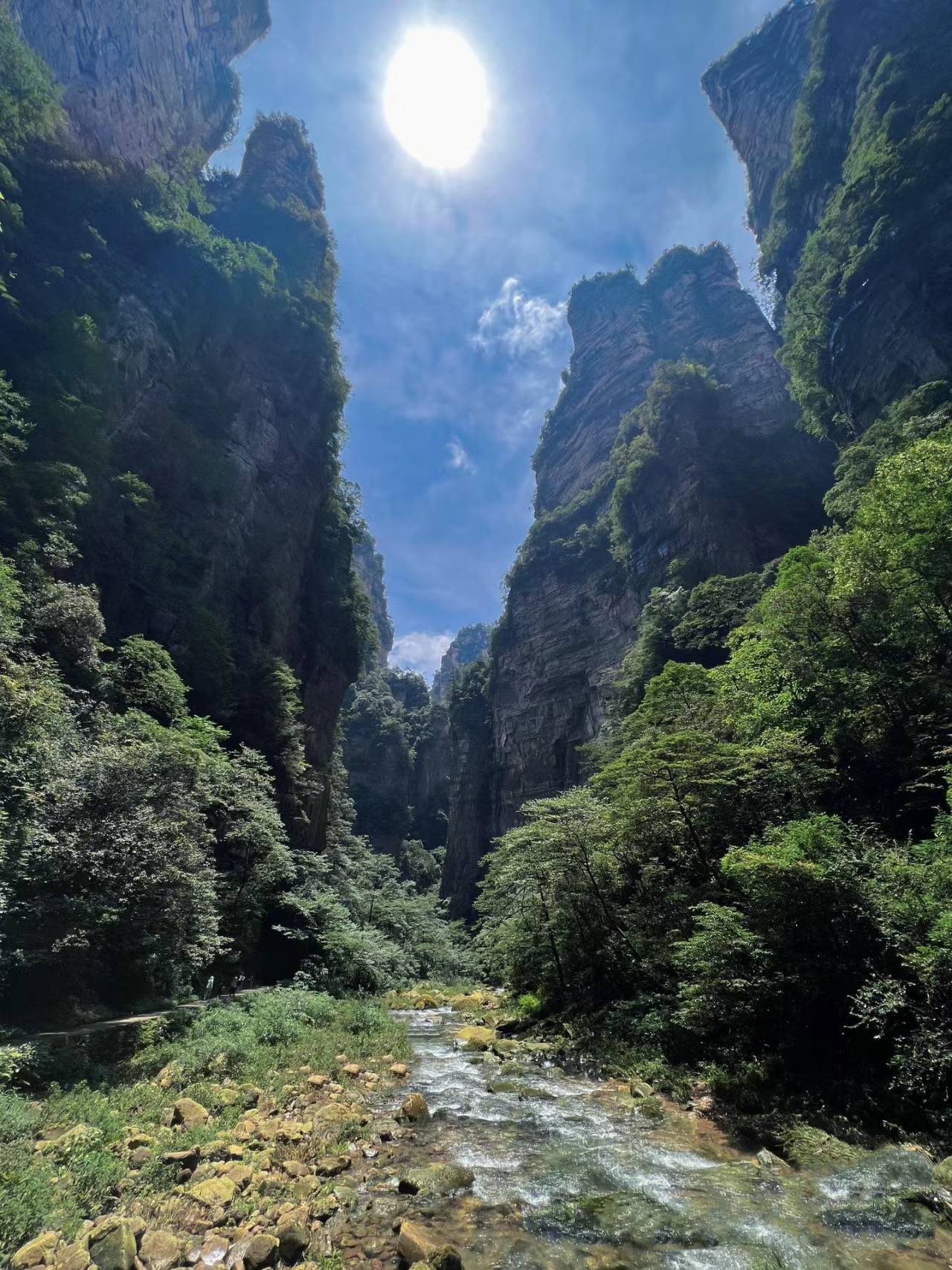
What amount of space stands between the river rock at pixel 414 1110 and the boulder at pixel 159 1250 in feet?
14.6

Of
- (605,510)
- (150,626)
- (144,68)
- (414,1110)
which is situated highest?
(144,68)

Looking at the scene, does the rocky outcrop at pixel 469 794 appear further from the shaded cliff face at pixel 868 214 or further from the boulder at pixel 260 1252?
the boulder at pixel 260 1252

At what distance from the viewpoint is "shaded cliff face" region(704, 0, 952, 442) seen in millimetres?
25766

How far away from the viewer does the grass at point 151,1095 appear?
16.8 ft

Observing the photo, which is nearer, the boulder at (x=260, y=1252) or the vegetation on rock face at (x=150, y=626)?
the boulder at (x=260, y=1252)

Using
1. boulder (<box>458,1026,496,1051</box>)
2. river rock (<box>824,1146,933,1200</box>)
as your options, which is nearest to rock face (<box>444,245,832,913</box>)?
boulder (<box>458,1026,496,1051</box>)

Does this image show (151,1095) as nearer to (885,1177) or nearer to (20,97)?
A: (885,1177)

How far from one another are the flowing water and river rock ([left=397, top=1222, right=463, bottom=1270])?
0.82ft

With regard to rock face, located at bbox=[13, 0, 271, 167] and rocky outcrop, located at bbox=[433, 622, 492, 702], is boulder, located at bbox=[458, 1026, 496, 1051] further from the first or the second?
rocky outcrop, located at bbox=[433, 622, 492, 702]

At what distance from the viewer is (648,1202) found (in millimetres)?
5879

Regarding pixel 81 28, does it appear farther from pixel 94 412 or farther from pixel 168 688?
pixel 168 688

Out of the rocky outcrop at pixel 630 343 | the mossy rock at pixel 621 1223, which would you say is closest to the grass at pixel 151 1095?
the mossy rock at pixel 621 1223

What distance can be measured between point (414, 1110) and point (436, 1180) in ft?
8.48

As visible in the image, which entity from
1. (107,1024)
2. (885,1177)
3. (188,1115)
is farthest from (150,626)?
(885,1177)
